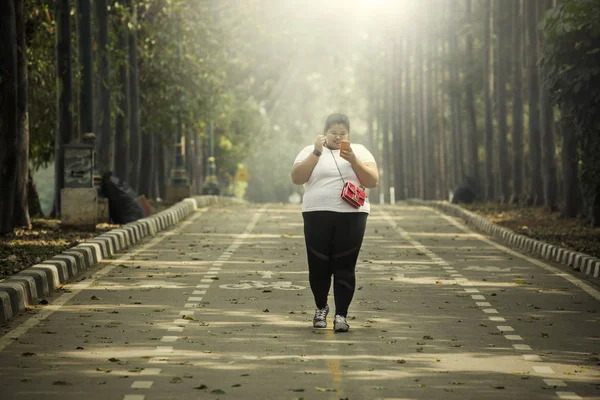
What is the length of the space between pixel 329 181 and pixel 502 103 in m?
32.8

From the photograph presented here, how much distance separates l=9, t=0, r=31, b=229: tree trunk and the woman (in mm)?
12599

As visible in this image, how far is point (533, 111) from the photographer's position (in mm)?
38750

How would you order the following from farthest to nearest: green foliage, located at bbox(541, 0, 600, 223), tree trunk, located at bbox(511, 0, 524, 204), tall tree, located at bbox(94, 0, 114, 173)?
tree trunk, located at bbox(511, 0, 524, 204) < tall tree, located at bbox(94, 0, 114, 173) < green foliage, located at bbox(541, 0, 600, 223)

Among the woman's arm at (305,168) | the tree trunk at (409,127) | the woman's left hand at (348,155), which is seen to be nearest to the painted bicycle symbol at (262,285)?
the woman's arm at (305,168)

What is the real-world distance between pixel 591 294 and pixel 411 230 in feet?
42.8

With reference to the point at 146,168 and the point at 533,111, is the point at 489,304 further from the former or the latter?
the point at 146,168

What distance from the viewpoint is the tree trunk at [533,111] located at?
37.9 metres

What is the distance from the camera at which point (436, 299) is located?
50.7 ft

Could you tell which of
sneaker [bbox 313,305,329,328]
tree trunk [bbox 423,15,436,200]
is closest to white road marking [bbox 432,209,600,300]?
sneaker [bbox 313,305,329,328]

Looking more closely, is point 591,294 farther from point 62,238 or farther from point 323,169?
point 62,238

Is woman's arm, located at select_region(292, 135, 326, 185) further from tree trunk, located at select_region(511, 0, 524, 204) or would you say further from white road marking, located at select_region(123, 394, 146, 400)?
tree trunk, located at select_region(511, 0, 524, 204)

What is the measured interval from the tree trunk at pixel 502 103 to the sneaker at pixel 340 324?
32114mm

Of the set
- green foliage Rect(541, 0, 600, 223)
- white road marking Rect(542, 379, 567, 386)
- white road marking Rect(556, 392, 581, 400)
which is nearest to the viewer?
white road marking Rect(556, 392, 581, 400)

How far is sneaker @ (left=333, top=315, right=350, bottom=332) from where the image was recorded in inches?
488
